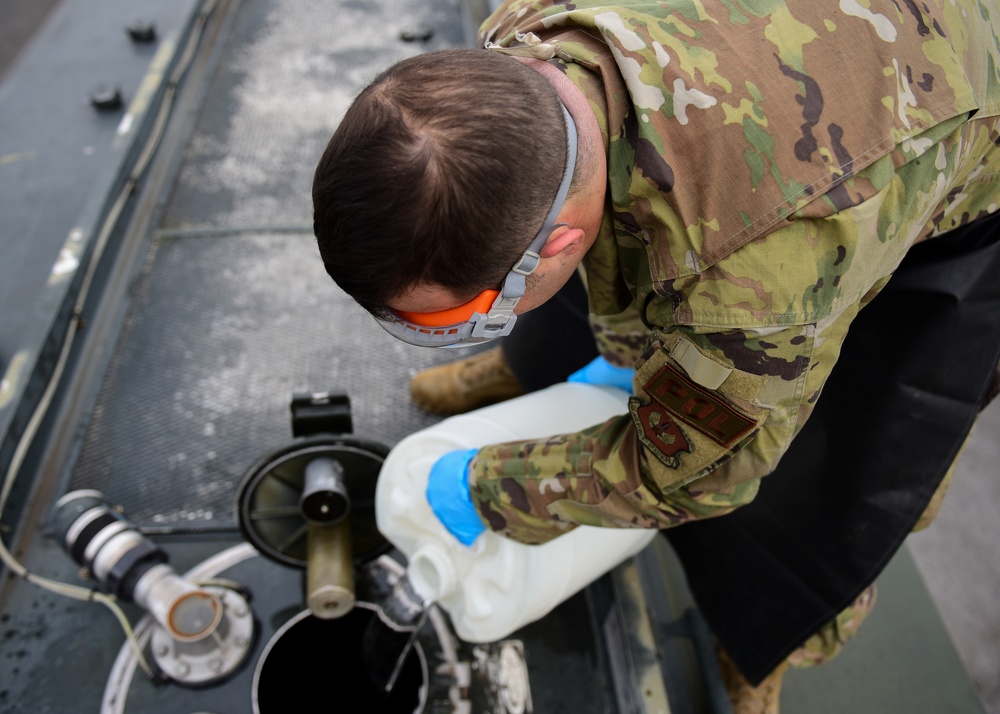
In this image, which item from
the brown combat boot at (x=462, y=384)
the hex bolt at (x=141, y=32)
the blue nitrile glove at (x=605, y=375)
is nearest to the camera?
the blue nitrile glove at (x=605, y=375)

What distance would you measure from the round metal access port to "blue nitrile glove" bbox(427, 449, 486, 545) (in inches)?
9.7

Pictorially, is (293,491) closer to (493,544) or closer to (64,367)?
(493,544)

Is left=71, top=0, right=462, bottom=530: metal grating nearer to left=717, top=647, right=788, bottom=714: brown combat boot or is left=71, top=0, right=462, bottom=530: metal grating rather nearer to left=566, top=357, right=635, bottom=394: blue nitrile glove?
left=566, top=357, right=635, bottom=394: blue nitrile glove

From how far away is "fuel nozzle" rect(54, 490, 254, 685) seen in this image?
1.28 meters

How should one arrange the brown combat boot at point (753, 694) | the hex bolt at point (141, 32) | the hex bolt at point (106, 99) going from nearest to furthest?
the brown combat boot at point (753, 694), the hex bolt at point (106, 99), the hex bolt at point (141, 32)

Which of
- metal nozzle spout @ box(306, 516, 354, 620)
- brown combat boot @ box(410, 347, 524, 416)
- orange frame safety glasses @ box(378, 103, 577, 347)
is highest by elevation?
orange frame safety glasses @ box(378, 103, 577, 347)

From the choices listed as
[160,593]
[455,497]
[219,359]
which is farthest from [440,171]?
[219,359]

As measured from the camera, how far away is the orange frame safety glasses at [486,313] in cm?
84

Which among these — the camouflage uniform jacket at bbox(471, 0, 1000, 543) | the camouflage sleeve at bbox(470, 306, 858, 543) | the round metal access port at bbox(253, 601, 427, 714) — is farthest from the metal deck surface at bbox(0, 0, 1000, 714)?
the camouflage uniform jacket at bbox(471, 0, 1000, 543)

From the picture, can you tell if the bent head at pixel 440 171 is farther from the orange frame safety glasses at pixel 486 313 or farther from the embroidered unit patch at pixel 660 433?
the embroidered unit patch at pixel 660 433

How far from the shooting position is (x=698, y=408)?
36.4 inches

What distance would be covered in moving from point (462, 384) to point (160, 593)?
31.3 inches

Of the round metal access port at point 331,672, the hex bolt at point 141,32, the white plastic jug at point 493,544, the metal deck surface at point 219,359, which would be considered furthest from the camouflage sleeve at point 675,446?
the hex bolt at point 141,32

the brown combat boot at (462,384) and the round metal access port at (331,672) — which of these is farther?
the brown combat boot at (462,384)
